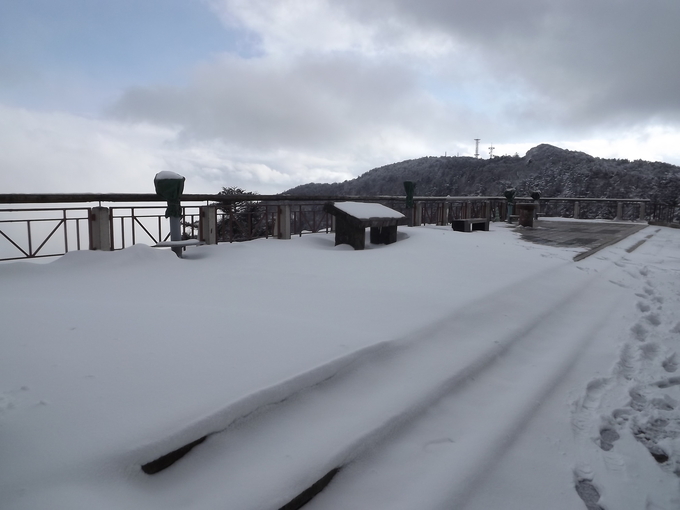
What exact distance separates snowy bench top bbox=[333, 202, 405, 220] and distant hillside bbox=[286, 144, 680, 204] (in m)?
23.6

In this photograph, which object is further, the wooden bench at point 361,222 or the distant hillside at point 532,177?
the distant hillside at point 532,177

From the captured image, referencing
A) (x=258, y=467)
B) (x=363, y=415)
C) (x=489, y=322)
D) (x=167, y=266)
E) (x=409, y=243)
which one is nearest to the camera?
(x=258, y=467)

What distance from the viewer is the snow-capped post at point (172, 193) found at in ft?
25.1

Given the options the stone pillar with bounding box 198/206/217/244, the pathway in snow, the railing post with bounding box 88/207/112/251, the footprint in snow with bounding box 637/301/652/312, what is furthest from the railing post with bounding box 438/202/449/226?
the pathway in snow

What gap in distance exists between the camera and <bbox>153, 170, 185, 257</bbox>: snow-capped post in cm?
764

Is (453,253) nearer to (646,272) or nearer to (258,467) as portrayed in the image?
(646,272)

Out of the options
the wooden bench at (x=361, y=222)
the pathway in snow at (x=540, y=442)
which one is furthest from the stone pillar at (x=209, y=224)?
the pathway in snow at (x=540, y=442)

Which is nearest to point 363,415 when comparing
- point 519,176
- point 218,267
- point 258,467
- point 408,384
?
point 408,384

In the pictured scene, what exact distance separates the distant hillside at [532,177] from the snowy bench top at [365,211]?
77.3ft

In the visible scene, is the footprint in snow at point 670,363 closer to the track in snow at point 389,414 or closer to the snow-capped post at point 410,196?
the track in snow at point 389,414

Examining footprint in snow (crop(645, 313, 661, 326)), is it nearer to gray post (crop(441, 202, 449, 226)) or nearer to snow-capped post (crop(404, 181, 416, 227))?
snow-capped post (crop(404, 181, 416, 227))

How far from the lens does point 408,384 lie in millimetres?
3389

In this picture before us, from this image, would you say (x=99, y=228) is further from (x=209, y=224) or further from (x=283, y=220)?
(x=283, y=220)

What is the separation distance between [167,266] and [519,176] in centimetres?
5740
